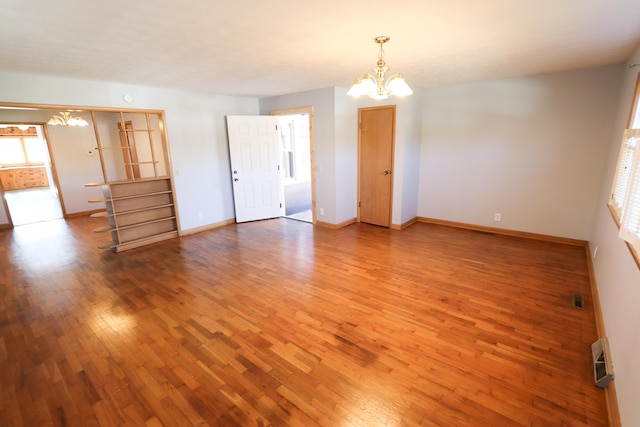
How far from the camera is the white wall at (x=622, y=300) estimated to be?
1.45 metres

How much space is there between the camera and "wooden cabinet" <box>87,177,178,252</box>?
14.3 ft

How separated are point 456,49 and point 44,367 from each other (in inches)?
172

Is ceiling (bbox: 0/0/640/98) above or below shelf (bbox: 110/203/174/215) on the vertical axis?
above

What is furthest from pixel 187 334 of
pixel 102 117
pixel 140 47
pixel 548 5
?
pixel 102 117

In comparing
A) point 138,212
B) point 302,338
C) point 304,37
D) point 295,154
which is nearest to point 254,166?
point 138,212

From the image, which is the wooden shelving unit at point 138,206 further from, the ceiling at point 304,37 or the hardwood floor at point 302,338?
the ceiling at point 304,37

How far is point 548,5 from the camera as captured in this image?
187 cm

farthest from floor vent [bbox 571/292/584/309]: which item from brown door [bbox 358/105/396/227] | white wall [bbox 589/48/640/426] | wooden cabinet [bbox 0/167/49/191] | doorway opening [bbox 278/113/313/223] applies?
wooden cabinet [bbox 0/167/49/191]

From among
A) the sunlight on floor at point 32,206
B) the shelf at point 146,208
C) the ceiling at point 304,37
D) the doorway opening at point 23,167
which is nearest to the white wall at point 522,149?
the ceiling at point 304,37

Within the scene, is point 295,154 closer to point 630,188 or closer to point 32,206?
point 32,206

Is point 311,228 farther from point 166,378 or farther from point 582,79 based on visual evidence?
point 582,79

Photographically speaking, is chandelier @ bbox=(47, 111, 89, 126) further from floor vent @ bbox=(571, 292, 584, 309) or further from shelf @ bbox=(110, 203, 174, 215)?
floor vent @ bbox=(571, 292, 584, 309)

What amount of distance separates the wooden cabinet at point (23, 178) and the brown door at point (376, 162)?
12.2 m

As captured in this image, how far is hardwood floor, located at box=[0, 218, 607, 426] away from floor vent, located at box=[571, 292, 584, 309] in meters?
0.05
